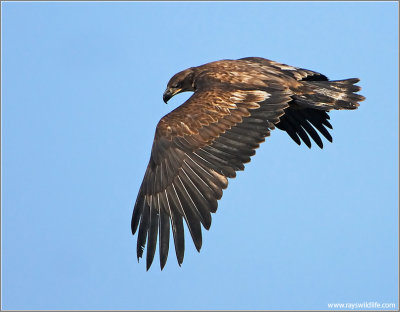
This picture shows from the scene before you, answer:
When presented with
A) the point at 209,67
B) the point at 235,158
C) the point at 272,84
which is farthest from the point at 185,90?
the point at 235,158

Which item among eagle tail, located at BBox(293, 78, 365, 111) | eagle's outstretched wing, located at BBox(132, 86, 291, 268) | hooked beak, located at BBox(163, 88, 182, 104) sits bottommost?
eagle's outstretched wing, located at BBox(132, 86, 291, 268)

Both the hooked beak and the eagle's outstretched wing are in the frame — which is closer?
the eagle's outstretched wing

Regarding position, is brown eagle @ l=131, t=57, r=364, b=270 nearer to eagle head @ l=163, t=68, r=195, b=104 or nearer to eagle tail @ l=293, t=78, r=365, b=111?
eagle tail @ l=293, t=78, r=365, b=111

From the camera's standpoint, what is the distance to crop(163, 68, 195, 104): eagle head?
15.9 m

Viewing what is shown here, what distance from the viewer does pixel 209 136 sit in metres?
13.6

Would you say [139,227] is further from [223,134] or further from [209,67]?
[209,67]

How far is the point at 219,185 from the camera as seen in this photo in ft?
42.6

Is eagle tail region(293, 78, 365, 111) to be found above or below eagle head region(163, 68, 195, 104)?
below

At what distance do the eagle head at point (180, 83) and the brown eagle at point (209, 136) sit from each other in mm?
442

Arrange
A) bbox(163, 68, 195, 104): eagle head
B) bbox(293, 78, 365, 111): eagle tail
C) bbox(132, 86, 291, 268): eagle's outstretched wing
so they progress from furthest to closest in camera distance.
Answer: bbox(163, 68, 195, 104): eagle head
bbox(293, 78, 365, 111): eagle tail
bbox(132, 86, 291, 268): eagle's outstretched wing

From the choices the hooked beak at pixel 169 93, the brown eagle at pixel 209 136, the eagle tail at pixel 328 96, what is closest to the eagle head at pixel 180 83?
the hooked beak at pixel 169 93

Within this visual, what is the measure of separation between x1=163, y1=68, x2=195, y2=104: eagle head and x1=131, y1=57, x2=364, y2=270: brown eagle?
0.44 m

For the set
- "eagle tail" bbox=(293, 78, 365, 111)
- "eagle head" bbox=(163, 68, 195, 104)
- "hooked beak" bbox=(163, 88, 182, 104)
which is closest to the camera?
"eagle tail" bbox=(293, 78, 365, 111)

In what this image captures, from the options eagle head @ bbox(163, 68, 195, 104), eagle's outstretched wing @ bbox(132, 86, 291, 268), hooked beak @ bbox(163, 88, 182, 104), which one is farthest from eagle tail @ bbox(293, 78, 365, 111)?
hooked beak @ bbox(163, 88, 182, 104)
